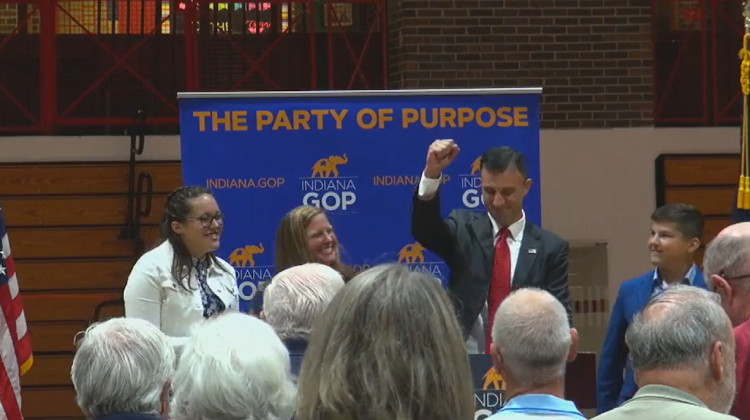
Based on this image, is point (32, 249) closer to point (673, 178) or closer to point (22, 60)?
point (22, 60)

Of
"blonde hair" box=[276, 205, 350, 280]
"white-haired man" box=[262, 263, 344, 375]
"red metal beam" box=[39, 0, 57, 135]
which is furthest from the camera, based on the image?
"red metal beam" box=[39, 0, 57, 135]

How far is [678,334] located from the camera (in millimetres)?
3160

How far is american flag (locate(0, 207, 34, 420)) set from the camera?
21.3 feet

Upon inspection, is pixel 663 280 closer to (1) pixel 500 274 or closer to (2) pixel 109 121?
(1) pixel 500 274

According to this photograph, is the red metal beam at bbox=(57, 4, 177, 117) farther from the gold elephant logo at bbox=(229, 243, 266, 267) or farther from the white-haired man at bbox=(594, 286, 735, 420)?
the white-haired man at bbox=(594, 286, 735, 420)

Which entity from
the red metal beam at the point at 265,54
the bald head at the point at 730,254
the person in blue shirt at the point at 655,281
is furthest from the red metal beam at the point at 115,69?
the bald head at the point at 730,254

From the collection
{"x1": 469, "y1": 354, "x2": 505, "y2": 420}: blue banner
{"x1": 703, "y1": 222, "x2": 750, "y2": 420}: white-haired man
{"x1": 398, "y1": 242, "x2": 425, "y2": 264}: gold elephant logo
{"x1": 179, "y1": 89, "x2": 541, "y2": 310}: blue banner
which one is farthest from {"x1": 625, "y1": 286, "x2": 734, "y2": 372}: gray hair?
{"x1": 398, "y1": 242, "x2": 425, "y2": 264}: gold elephant logo

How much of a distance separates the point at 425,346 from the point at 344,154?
455 cm

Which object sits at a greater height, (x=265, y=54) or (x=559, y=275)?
(x=265, y=54)

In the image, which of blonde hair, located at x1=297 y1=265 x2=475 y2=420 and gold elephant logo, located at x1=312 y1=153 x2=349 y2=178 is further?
gold elephant logo, located at x1=312 y1=153 x2=349 y2=178

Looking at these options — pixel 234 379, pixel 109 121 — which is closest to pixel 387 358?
pixel 234 379

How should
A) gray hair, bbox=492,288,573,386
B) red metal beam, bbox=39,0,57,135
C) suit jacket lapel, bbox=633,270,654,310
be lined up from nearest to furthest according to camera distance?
gray hair, bbox=492,288,573,386 < suit jacket lapel, bbox=633,270,654,310 < red metal beam, bbox=39,0,57,135

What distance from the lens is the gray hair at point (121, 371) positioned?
3082 millimetres

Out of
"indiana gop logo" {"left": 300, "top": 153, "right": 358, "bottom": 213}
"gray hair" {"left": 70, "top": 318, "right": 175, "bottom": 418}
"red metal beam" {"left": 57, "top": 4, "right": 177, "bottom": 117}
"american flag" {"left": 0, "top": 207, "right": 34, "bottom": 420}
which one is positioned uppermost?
"red metal beam" {"left": 57, "top": 4, "right": 177, "bottom": 117}
